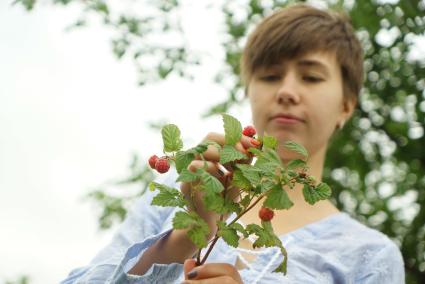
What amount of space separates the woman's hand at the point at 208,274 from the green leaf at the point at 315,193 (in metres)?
0.25

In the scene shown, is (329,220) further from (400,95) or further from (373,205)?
(373,205)

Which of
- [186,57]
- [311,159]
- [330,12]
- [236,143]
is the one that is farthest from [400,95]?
[236,143]

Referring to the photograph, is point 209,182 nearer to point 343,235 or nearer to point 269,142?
point 269,142

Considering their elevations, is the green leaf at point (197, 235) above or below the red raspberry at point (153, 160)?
below

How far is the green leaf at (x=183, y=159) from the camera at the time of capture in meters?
1.21

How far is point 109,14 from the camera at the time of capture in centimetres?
466

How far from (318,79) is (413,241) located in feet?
9.14

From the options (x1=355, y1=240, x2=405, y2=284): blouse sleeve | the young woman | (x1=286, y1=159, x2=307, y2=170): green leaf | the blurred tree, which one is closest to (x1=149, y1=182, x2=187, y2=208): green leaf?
(x1=286, y1=159, x2=307, y2=170): green leaf

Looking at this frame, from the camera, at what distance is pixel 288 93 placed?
2.06 meters

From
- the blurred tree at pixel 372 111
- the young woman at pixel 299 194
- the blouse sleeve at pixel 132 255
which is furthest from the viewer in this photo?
the blurred tree at pixel 372 111

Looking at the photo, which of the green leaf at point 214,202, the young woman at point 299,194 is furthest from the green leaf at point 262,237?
the young woman at point 299,194

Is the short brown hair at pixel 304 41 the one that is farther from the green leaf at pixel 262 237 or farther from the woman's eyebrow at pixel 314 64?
the green leaf at pixel 262 237

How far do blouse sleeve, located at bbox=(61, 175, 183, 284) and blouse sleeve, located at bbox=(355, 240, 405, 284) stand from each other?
647 mm

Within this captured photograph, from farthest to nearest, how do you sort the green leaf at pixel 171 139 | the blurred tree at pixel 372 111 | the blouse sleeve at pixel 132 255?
the blurred tree at pixel 372 111, the blouse sleeve at pixel 132 255, the green leaf at pixel 171 139
